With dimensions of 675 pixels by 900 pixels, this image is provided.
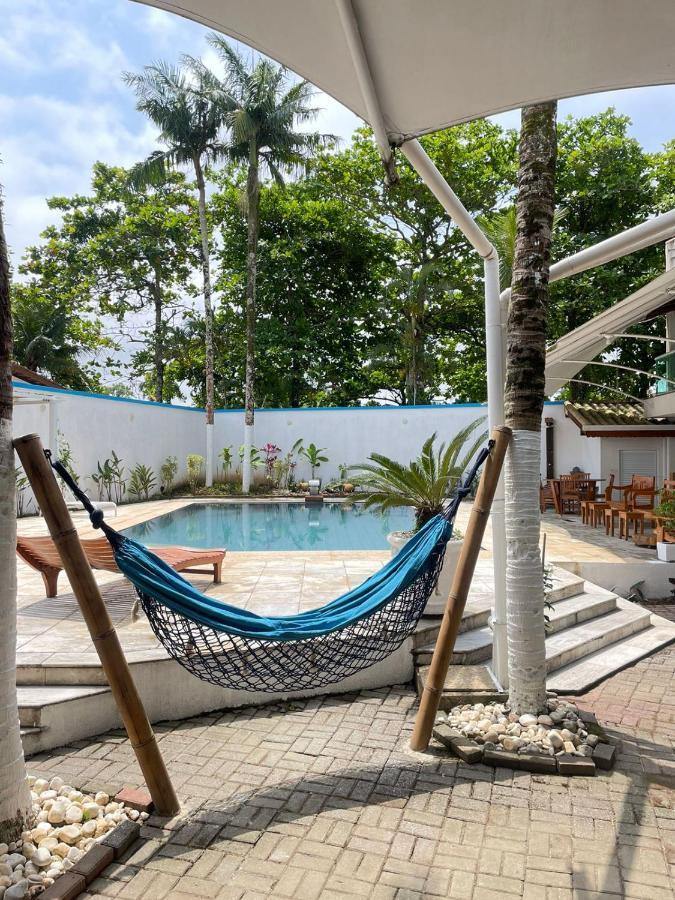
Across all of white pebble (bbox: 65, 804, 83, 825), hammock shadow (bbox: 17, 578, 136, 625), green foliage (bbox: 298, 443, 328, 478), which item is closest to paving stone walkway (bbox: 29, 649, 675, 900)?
white pebble (bbox: 65, 804, 83, 825)

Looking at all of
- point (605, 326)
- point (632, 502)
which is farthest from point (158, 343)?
point (632, 502)

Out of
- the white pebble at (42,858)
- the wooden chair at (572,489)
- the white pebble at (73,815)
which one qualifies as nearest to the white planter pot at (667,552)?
the wooden chair at (572,489)

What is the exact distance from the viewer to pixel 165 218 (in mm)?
20141

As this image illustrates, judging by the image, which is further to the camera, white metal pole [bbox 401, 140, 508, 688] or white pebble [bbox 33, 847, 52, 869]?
white metal pole [bbox 401, 140, 508, 688]

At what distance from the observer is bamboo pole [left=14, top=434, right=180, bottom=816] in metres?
2.36

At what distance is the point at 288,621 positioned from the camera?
115 inches

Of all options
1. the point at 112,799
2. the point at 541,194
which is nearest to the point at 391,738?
the point at 112,799

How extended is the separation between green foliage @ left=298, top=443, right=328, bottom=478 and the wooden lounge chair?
32.9 feet

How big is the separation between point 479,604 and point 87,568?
3.11m

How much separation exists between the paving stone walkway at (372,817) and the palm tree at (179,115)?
12102 millimetres

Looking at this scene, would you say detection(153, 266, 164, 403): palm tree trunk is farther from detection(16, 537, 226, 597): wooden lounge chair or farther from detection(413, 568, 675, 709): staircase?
detection(413, 568, 675, 709): staircase

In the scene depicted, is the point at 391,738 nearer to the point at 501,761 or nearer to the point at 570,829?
the point at 501,761

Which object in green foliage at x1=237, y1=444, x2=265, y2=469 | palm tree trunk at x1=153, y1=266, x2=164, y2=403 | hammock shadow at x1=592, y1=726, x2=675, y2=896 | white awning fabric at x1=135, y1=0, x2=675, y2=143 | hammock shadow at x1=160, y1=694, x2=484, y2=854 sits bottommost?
hammock shadow at x1=160, y1=694, x2=484, y2=854

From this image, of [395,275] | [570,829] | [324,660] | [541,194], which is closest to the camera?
[570,829]
